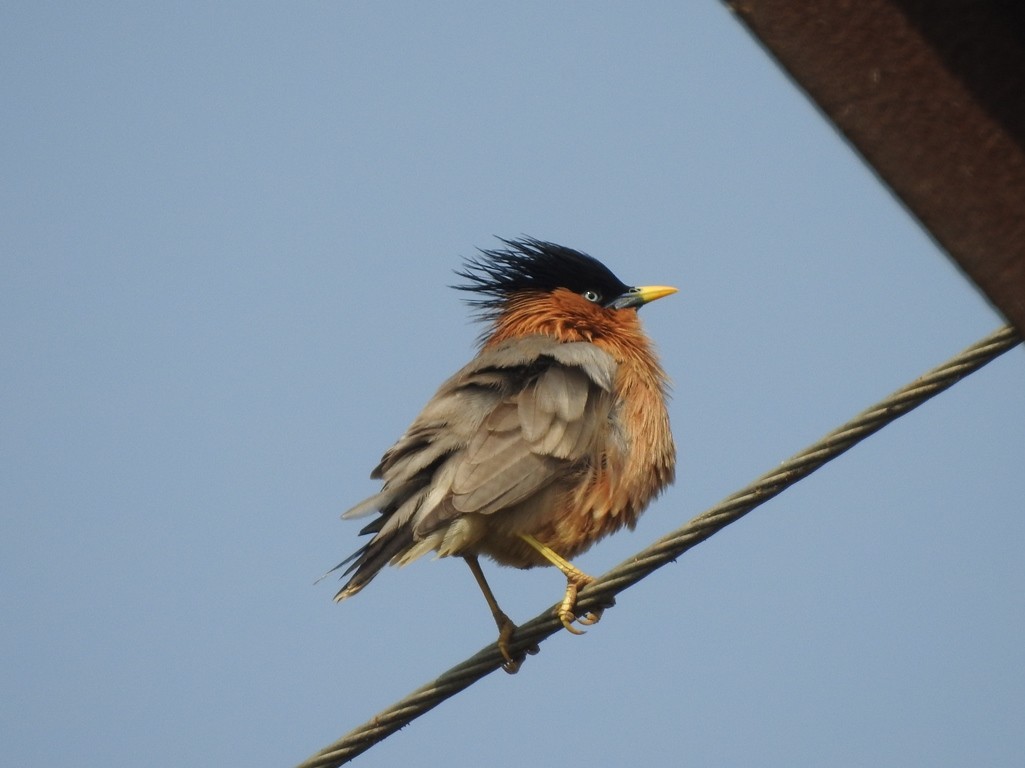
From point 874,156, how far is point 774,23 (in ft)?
1.08

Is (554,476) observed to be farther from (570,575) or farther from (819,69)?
(819,69)

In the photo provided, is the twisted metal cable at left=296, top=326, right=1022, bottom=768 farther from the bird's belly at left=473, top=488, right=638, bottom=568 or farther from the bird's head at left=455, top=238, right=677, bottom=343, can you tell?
the bird's head at left=455, top=238, right=677, bottom=343

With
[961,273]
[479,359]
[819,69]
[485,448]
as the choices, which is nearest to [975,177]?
[961,273]

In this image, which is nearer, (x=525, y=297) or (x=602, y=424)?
(x=602, y=424)

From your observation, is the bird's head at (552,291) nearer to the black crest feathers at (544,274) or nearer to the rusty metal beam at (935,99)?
the black crest feathers at (544,274)

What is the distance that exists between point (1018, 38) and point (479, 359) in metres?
4.91

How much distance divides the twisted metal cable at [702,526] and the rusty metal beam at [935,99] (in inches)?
48.0

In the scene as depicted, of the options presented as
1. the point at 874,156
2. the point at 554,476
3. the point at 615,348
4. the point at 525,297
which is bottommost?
the point at 874,156

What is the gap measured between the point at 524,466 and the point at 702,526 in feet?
6.34

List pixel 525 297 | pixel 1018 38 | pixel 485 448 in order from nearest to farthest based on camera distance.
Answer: pixel 1018 38
pixel 485 448
pixel 525 297

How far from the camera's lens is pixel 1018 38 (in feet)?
7.48

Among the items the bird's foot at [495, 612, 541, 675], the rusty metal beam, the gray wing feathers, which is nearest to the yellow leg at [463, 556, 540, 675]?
the bird's foot at [495, 612, 541, 675]

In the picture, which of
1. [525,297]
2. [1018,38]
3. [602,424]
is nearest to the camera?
[1018,38]

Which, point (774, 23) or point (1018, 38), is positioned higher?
point (774, 23)
